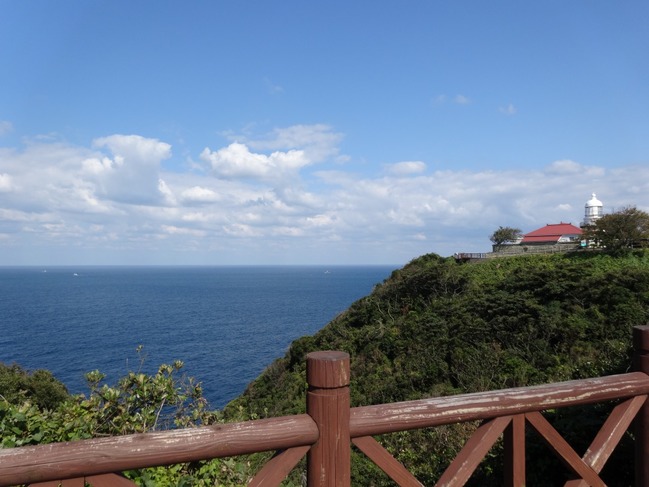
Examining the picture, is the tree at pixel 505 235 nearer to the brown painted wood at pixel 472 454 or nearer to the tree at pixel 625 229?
the tree at pixel 625 229

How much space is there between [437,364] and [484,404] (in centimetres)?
1556

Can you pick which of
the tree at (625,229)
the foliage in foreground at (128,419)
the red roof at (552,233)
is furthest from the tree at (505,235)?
the foliage in foreground at (128,419)

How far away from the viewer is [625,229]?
93.5 ft

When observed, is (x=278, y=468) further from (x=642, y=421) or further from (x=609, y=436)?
(x=642, y=421)

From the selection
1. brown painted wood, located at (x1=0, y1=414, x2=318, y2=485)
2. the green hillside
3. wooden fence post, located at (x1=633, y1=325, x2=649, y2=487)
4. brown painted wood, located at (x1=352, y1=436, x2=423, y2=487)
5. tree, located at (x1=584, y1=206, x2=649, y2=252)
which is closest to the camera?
brown painted wood, located at (x1=0, y1=414, x2=318, y2=485)

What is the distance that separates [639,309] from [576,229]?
36.4m

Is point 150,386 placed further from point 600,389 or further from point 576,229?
point 576,229

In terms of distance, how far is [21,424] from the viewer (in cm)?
351

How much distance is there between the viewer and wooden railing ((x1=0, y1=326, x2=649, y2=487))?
60.1 inches

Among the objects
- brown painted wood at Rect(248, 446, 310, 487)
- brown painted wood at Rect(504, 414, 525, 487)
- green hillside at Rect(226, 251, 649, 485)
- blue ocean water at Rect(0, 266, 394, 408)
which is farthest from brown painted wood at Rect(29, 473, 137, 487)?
blue ocean water at Rect(0, 266, 394, 408)

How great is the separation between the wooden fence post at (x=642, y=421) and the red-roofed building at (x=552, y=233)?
156 feet

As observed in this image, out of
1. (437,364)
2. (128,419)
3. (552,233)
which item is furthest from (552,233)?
(128,419)

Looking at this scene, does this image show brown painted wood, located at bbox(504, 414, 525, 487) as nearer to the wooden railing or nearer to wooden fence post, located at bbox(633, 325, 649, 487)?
the wooden railing

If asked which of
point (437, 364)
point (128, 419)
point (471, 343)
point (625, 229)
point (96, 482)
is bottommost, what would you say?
point (437, 364)
